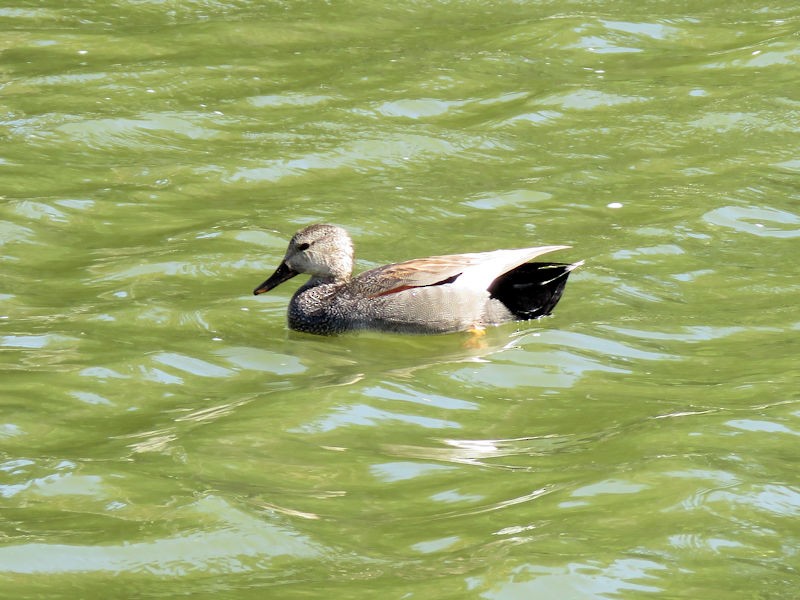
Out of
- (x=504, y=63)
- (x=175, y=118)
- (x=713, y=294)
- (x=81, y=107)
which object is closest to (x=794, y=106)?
(x=504, y=63)

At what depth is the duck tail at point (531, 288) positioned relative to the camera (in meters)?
8.96

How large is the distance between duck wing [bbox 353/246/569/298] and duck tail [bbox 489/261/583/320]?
0.42 feet

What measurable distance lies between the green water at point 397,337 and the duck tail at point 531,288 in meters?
0.12

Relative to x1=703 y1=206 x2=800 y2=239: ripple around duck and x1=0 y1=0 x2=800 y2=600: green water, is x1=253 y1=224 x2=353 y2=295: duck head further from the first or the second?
x1=703 y1=206 x2=800 y2=239: ripple around duck

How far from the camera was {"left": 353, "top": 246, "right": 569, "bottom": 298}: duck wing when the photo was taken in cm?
886

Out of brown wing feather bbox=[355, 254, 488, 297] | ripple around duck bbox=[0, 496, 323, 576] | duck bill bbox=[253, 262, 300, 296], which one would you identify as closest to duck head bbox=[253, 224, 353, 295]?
duck bill bbox=[253, 262, 300, 296]

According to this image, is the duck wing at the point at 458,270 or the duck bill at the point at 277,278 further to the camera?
the duck bill at the point at 277,278

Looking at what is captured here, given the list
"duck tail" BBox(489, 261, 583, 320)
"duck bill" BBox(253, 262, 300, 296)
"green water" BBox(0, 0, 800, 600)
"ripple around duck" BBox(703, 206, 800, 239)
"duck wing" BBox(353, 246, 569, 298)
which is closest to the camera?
"green water" BBox(0, 0, 800, 600)

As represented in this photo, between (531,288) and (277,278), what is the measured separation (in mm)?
1563

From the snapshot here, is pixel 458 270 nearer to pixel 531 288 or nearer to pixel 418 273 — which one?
pixel 418 273

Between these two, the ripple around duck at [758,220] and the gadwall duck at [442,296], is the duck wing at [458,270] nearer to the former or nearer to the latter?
the gadwall duck at [442,296]

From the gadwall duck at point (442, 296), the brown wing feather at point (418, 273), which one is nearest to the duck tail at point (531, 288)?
the gadwall duck at point (442, 296)

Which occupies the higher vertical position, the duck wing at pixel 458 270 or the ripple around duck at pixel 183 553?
the duck wing at pixel 458 270

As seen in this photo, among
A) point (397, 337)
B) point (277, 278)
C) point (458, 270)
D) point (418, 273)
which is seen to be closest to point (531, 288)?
point (458, 270)
